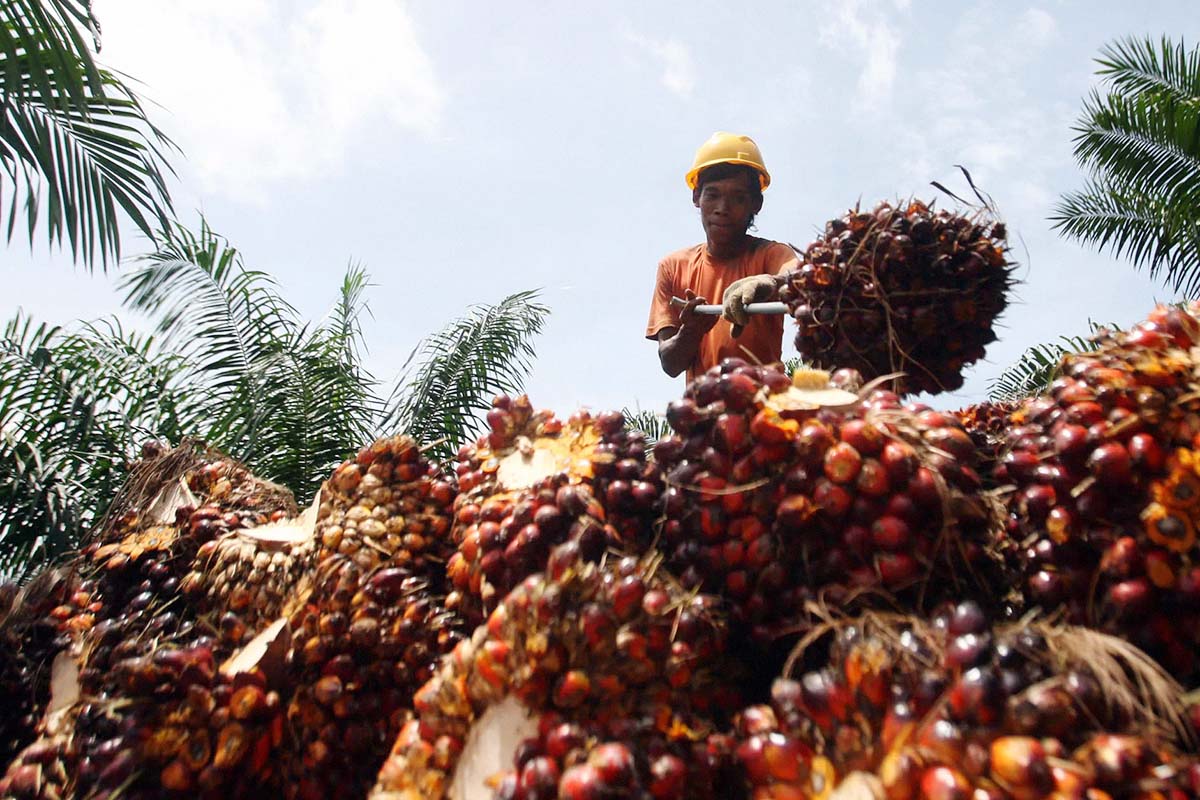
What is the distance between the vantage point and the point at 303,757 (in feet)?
4.11

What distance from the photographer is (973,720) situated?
78 centimetres

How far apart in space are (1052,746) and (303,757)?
94 centimetres

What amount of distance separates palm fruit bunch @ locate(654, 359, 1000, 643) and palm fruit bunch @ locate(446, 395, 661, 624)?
89 mm

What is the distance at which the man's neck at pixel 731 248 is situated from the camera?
3.33 m

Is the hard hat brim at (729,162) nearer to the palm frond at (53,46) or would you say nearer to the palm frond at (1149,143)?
the palm frond at (53,46)

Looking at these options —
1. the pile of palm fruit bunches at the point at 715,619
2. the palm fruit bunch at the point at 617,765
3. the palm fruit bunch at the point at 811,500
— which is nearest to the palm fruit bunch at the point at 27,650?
the pile of palm fruit bunches at the point at 715,619

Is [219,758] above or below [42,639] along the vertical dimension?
below

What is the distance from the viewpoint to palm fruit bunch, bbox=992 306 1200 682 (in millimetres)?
914

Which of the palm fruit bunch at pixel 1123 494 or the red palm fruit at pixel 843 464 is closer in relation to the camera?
the palm fruit bunch at pixel 1123 494

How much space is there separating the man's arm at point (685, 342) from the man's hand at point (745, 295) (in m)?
0.41

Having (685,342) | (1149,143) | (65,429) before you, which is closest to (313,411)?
(65,429)

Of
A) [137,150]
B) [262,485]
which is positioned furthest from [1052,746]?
[137,150]

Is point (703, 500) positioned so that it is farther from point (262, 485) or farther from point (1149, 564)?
point (262, 485)

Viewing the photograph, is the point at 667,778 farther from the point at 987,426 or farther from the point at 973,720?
the point at 987,426
